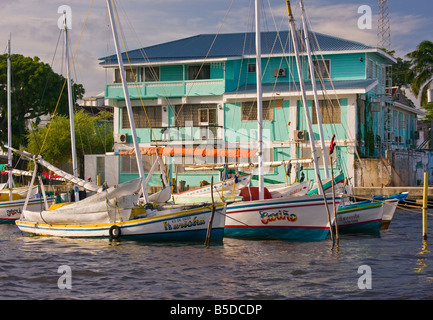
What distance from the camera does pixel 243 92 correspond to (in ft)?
148

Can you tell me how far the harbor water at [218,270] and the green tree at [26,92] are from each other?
33000mm

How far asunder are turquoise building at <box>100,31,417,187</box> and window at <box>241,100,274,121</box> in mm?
70

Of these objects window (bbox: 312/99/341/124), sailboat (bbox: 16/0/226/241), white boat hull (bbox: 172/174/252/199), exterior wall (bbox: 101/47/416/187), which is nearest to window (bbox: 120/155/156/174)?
exterior wall (bbox: 101/47/416/187)

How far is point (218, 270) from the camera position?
1902 centimetres

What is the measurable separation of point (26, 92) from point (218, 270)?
42.5 m

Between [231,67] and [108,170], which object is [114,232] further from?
[231,67]

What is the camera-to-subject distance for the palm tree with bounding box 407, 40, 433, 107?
62188 mm

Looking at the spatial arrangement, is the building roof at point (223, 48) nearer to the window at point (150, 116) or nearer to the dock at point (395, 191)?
the window at point (150, 116)

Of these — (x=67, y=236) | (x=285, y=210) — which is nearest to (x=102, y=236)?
(x=67, y=236)

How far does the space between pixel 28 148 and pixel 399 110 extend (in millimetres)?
31576

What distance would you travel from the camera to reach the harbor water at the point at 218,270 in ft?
53.2

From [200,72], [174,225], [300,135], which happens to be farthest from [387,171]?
[174,225]

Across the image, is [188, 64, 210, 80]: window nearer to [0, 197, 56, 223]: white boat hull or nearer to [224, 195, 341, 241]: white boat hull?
[0, 197, 56, 223]: white boat hull

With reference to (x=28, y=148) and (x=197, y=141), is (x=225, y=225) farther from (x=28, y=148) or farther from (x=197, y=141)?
(x=28, y=148)
